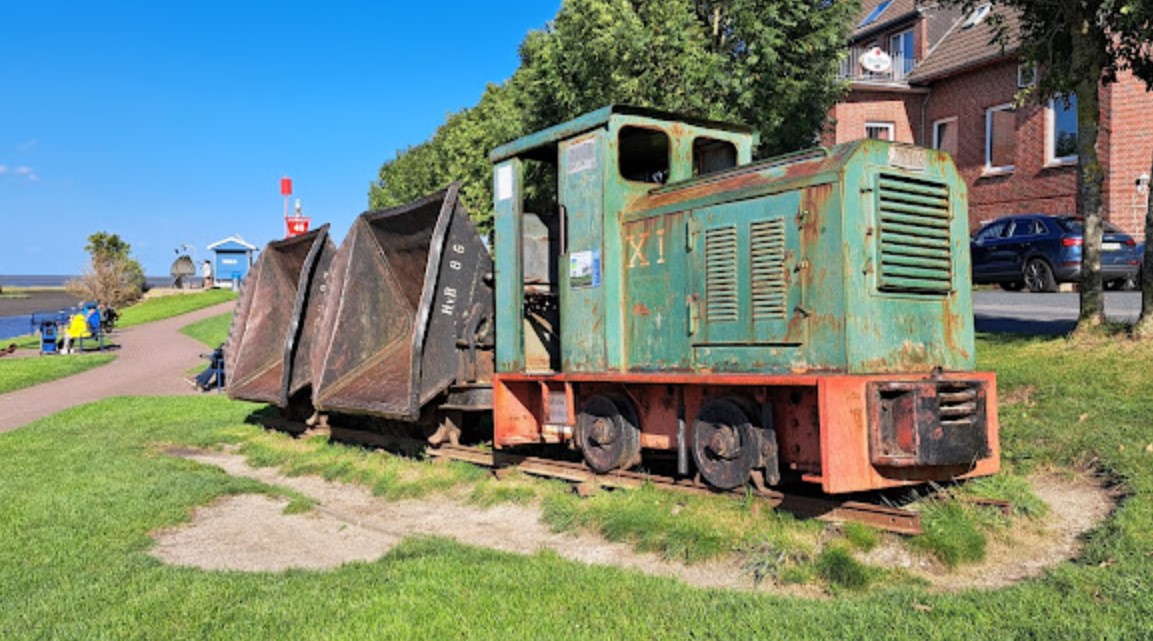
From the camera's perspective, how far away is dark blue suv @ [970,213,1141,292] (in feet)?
55.2

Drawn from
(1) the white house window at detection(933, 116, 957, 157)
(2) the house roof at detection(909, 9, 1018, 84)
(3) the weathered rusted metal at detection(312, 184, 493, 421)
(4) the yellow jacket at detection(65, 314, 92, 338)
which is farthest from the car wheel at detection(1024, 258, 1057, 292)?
(4) the yellow jacket at detection(65, 314, 92, 338)

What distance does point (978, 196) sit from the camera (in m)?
25.5

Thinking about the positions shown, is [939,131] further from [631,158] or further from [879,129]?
[631,158]

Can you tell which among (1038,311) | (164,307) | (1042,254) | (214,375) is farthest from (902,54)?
(164,307)

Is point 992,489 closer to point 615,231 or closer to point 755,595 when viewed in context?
point 755,595

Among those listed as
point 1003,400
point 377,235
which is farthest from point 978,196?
point 377,235

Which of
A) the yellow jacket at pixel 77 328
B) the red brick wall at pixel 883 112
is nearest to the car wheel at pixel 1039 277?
the red brick wall at pixel 883 112

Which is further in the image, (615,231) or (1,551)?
(615,231)

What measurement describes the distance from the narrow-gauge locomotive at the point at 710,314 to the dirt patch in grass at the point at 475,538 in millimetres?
616

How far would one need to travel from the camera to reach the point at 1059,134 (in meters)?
23.2

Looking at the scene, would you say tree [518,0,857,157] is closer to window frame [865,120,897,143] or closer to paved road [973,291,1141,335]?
paved road [973,291,1141,335]

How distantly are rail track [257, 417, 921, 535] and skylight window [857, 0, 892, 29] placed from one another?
2712 cm

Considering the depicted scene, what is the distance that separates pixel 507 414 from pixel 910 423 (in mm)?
3792

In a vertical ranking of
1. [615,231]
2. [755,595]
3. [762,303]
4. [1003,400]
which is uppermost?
[615,231]
